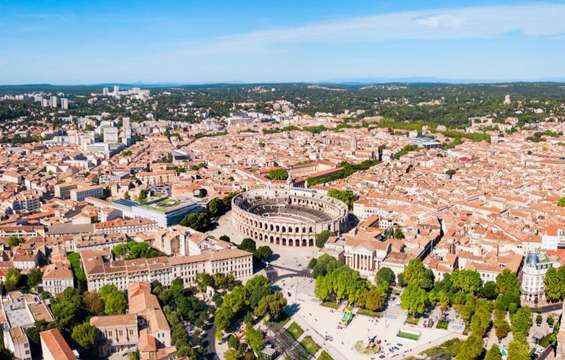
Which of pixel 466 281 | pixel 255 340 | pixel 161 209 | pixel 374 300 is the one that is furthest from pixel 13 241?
pixel 466 281

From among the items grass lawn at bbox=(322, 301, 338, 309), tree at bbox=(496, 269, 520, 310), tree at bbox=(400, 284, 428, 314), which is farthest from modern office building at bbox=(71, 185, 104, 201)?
tree at bbox=(496, 269, 520, 310)

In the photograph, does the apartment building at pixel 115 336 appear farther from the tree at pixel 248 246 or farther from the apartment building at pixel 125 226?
the apartment building at pixel 125 226

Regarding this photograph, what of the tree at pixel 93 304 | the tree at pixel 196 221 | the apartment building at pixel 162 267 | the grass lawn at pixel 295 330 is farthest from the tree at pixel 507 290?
the tree at pixel 196 221

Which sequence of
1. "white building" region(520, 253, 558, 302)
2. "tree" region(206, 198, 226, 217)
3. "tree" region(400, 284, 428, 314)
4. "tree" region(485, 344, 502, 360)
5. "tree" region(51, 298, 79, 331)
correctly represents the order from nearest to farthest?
1. "tree" region(485, 344, 502, 360)
2. "tree" region(51, 298, 79, 331)
3. "tree" region(400, 284, 428, 314)
4. "white building" region(520, 253, 558, 302)
5. "tree" region(206, 198, 226, 217)

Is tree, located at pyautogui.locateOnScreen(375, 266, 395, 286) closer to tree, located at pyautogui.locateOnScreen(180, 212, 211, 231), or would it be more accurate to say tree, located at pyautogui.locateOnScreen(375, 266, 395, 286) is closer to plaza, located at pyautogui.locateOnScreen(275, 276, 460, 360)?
plaza, located at pyautogui.locateOnScreen(275, 276, 460, 360)

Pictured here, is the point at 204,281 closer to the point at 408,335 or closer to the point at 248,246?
the point at 248,246

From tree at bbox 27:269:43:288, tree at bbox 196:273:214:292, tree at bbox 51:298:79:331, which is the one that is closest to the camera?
tree at bbox 51:298:79:331

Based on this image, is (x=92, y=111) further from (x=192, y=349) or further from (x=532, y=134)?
(x=192, y=349)
